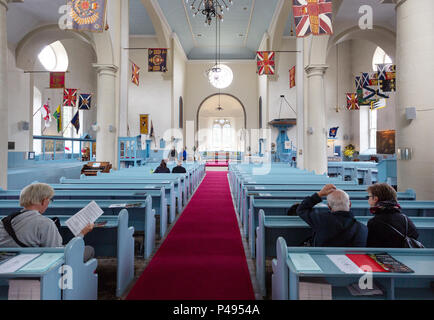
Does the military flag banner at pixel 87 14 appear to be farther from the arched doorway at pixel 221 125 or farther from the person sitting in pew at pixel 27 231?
the arched doorway at pixel 221 125

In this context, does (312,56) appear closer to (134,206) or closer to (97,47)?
(97,47)

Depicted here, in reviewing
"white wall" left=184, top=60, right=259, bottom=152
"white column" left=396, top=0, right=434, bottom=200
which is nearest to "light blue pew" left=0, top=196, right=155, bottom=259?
"white column" left=396, top=0, right=434, bottom=200

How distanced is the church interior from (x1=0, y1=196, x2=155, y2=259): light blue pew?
0.02 meters

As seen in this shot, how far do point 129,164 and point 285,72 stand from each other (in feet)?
31.6

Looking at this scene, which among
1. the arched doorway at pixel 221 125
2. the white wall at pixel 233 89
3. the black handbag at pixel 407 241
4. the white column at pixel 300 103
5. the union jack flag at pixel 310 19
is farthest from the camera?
the arched doorway at pixel 221 125

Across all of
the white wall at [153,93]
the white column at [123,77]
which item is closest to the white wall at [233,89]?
the white wall at [153,93]

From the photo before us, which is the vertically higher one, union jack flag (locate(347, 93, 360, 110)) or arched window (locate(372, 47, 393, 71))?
arched window (locate(372, 47, 393, 71))

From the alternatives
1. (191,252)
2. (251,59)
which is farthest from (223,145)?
(191,252)

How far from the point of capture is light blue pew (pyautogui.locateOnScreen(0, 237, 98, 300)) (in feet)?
4.95

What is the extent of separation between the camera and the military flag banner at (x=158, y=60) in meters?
10.9

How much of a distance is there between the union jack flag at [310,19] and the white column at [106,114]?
6112 millimetres

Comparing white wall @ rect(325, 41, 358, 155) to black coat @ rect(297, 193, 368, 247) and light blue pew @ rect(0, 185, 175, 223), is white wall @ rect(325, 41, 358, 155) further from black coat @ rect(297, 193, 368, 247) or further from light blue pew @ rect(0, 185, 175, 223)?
black coat @ rect(297, 193, 368, 247)

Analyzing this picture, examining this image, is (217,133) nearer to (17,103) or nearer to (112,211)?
(17,103)

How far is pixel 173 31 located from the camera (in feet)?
53.0
